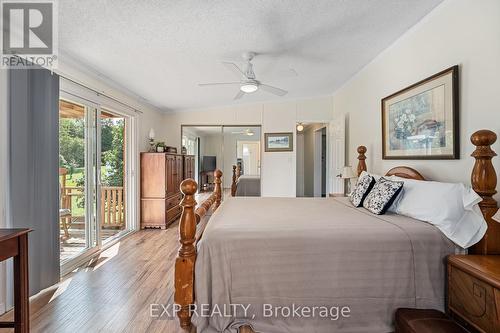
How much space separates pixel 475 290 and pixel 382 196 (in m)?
0.93

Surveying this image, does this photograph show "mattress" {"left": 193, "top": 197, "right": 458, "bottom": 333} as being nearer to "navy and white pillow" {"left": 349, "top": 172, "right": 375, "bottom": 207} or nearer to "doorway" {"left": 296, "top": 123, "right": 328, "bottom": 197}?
"navy and white pillow" {"left": 349, "top": 172, "right": 375, "bottom": 207}

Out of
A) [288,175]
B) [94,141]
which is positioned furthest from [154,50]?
[288,175]

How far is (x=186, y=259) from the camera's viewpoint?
5.40ft

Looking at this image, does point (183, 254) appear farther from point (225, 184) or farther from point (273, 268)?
point (225, 184)

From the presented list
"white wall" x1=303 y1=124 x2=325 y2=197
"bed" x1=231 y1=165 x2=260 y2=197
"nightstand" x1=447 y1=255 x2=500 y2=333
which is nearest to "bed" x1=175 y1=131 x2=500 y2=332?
"nightstand" x1=447 y1=255 x2=500 y2=333

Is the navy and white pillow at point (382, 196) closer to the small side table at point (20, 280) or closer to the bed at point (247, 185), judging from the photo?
the small side table at point (20, 280)

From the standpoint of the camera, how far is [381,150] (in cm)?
336

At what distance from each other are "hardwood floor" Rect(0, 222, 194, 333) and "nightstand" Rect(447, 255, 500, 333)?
184 cm

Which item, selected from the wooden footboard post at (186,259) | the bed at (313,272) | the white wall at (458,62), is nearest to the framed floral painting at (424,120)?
the white wall at (458,62)

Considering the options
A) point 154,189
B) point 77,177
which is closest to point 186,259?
point 77,177

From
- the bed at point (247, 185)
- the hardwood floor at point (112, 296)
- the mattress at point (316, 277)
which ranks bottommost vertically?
the hardwood floor at point (112, 296)

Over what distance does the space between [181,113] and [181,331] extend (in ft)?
15.6

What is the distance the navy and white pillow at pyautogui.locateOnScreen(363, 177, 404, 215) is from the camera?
7.14ft

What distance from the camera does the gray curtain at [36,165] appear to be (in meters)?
2.14
